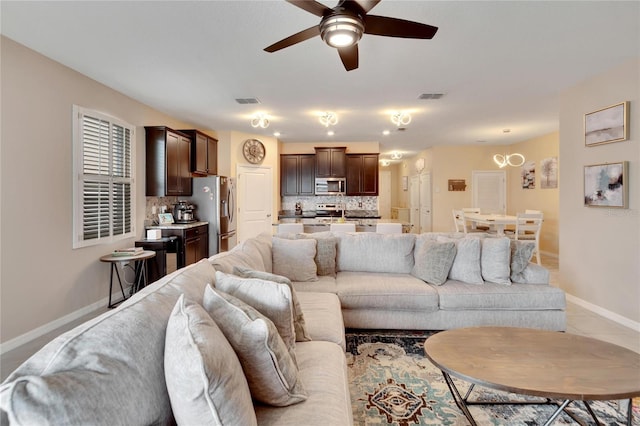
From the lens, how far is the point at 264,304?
146 centimetres

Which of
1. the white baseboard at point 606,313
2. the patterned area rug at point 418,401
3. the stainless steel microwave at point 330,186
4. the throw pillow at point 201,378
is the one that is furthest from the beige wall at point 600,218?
the stainless steel microwave at point 330,186

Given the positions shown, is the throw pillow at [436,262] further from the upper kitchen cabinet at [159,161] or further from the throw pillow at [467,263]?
the upper kitchen cabinet at [159,161]

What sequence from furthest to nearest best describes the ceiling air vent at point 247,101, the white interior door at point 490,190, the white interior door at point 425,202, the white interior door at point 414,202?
the white interior door at point 414,202
the white interior door at point 425,202
the white interior door at point 490,190
the ceiling air vent at point 247,101

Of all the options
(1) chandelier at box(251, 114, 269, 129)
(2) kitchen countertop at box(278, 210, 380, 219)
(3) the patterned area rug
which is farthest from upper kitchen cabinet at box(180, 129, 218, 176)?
(3) the patterned area rug

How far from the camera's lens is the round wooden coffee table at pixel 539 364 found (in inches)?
55.5

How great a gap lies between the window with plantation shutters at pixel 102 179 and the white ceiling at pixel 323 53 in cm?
56

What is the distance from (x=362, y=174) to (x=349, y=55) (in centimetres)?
526

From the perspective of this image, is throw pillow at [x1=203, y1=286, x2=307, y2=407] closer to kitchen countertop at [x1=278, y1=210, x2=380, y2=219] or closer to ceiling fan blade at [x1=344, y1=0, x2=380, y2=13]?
ceiling fan blade at [x1=344, y1=0, x2=380, y2=13]

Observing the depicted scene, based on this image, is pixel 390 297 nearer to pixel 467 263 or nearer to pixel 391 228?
pixel 467 263

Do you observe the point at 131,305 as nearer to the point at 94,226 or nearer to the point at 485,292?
the point at 485,292

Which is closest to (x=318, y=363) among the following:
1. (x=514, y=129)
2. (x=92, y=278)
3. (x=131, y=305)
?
(x=131, y=305)

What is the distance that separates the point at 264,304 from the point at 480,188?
8.13 m

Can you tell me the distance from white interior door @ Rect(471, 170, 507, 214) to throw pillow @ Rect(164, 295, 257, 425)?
8.41 meters

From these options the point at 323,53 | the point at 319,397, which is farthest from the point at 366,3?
the point at 319,397
